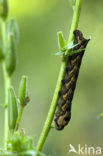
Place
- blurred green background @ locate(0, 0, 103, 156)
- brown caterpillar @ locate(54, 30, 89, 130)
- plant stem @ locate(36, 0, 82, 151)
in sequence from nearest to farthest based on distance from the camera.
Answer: plant stem @ locate(36, 0, 82, 151) → brown caterpillar @ locate(54, 30, 89, 130) → blurred green background @ locate(0, 0, 103, 156)

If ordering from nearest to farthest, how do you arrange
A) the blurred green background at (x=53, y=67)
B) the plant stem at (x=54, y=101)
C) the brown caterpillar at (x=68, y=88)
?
the plant stem at (x=54, y=101), the brown caterpillar at (x=68, y=88), the blurred green background at (x=53, y=67)

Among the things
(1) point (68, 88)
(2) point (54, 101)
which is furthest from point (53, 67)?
(2) point (54, 101)

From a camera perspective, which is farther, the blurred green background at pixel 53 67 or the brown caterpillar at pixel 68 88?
the blurred green background at pixel 53 67

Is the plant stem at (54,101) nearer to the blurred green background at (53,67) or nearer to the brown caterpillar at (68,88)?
the brown caterpillar at (68,88)

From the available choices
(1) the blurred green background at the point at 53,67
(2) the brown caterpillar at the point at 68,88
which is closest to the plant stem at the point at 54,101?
(2) the brown caterpillar at the point at 68,88

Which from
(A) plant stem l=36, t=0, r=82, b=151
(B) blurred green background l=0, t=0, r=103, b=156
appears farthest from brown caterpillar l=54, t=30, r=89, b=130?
(B) blurred green background l=0, t=0, r=103, b=156

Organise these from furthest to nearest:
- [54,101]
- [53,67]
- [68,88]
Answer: [53,67] → [68,88] → [54,101]

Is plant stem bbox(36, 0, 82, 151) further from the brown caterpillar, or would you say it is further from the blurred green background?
the blurred green background

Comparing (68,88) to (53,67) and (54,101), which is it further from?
(53,67)
